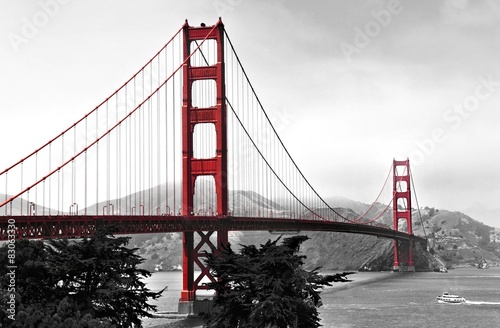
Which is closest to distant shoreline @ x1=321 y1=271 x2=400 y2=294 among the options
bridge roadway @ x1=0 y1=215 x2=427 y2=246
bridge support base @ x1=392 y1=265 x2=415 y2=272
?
bridge support base @ x1=392 y1=265 x2=415 y2=272

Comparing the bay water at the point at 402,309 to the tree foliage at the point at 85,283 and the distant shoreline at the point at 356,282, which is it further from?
the tree foliage at the point at 85,283

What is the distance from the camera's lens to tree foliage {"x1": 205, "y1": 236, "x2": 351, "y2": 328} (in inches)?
1083

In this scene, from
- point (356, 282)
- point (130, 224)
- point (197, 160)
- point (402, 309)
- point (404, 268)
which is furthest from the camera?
point (404, 268)

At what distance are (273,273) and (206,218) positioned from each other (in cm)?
3404

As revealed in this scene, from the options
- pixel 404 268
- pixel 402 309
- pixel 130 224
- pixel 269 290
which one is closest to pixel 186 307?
pixel 130 224

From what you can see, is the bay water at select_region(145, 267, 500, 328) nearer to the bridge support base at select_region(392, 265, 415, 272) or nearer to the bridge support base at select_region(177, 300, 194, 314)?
the bridge support base at select_region(177, 300, 194, 314)

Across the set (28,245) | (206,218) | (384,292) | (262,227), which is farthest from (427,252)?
(28,245)

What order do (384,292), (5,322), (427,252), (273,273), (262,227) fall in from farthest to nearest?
1. (427,252)
2. (384,292)
3. (262,227)
4. (273,273)
5. (5,322)

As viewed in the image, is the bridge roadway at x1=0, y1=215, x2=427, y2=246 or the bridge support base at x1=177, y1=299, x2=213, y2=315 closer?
the bridge roadway at x1=0, y1=215, x2=427, y2=246

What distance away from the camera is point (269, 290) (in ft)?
93.1

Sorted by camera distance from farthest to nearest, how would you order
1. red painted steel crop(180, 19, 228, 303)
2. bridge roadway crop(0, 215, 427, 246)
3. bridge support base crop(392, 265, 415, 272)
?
bridge support base crop(392, 265, 415, 272), red painted steel crop(180, 19, 228, 303), bridge roadway crop(0, 215, 427, 246)

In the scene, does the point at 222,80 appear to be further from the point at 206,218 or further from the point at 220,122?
the point at 206,218

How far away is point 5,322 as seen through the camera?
88.2 feet

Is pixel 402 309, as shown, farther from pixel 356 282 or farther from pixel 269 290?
pixel 356 282
